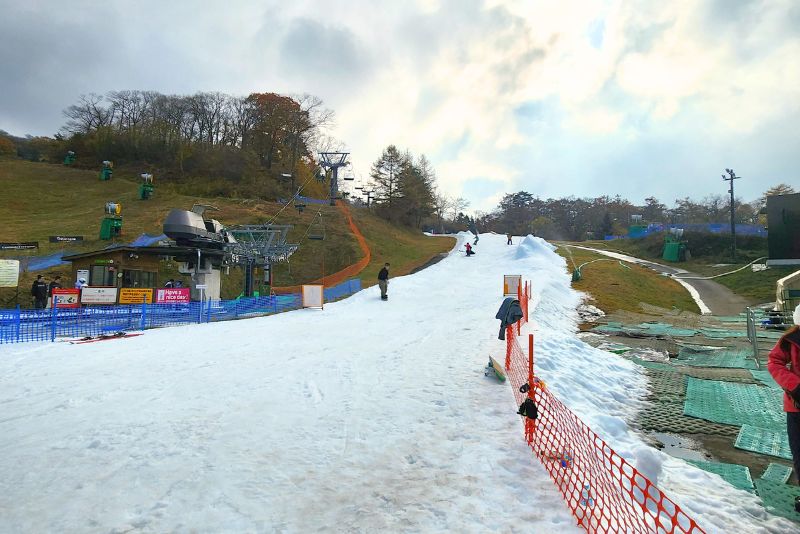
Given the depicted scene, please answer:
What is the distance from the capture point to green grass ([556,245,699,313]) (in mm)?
22386

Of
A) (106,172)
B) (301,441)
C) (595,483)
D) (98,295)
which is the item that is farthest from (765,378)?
(106,172)

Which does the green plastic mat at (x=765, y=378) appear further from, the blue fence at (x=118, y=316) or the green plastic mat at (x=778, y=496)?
the blue fence at (x=118, y=316)

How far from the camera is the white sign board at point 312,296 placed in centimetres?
1992

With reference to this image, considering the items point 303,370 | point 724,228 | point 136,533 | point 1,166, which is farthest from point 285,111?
point 136,533

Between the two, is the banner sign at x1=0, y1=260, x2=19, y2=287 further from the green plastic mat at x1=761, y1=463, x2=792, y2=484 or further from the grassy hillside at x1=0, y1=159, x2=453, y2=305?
the green plastic mat at x1=761, y1=463, x2=792, y2=484

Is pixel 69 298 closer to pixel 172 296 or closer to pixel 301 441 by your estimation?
pixel 172 296

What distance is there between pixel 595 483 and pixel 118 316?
1650cm

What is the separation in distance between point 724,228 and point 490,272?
34874mm

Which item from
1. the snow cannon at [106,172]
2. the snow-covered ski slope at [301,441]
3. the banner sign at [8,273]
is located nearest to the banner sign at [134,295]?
the banner sign at [8,273]

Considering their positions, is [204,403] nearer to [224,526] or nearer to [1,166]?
[224,526]

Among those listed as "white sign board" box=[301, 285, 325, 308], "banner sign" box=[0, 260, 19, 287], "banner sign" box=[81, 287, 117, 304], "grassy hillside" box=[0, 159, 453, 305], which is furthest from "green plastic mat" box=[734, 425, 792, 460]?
"grassy hillside" box=[0, 159, 453, 305]

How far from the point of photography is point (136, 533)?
322 cm

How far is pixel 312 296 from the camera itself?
20000mm

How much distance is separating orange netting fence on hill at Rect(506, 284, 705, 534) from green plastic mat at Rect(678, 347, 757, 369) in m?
6.51
